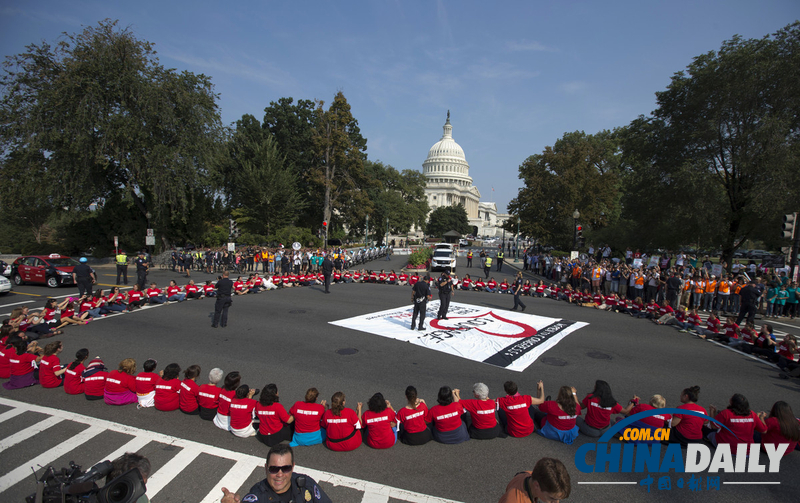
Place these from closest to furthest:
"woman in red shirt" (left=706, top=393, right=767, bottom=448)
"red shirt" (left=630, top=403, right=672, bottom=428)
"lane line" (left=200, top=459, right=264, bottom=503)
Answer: "lane line" (left=200, top=459, right=264, bottom=503), "woman in red shirt" (left=706, top=393, right=767, bottom=448), "red shirt" (left=630, top=403, right=672, bottom=428)

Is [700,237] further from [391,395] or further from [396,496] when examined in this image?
[396,496]

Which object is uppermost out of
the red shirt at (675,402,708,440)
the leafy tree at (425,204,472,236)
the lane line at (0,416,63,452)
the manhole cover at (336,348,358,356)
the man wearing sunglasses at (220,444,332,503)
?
the leafy tree at (425,204,472,236)

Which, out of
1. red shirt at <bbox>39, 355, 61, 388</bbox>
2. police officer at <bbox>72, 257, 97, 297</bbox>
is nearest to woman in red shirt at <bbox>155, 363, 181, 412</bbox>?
red shirt at <bbox>39, 355, 61, 388</bbox>

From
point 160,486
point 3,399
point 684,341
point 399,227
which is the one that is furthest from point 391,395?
point 399,227

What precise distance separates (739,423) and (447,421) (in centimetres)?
391

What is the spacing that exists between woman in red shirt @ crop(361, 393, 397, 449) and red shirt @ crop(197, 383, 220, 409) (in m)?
2.49

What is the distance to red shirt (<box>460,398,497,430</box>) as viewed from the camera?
19.9 ft

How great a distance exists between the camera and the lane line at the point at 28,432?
5.88m

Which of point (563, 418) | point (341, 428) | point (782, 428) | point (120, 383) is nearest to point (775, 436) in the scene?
point (782, 428)

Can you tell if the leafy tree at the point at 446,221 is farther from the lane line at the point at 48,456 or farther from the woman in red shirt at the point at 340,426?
the lane line at the point at 48,456

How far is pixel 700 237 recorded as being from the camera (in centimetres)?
2603

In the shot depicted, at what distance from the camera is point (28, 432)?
244 inches

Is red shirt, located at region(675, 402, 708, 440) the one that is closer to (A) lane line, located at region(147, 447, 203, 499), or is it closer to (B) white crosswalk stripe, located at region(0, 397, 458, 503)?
(B) white crosswalk stripe, located at region(0, 397, 458, 503)

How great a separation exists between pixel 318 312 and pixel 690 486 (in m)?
12.4
